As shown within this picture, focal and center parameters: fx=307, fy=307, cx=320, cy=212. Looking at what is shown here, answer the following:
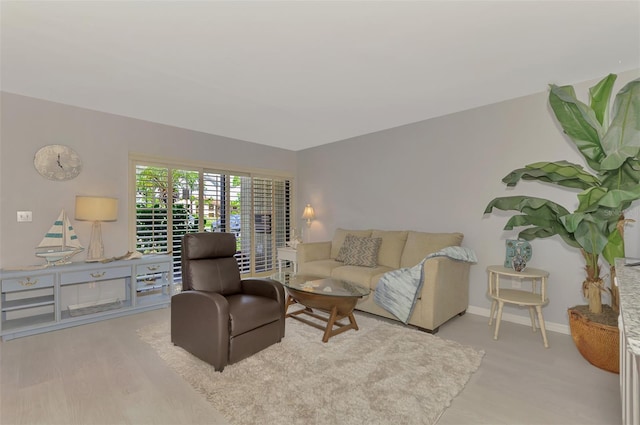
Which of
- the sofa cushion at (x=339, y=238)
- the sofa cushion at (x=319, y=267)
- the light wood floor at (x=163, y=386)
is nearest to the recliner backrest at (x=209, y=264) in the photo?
the light wood floor at (x=163, y=386)

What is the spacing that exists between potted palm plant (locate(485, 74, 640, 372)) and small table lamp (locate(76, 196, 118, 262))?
4053 mm

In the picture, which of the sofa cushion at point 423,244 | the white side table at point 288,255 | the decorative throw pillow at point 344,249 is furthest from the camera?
the white side table at point 288,255

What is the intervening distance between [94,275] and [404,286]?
3274 millimetres

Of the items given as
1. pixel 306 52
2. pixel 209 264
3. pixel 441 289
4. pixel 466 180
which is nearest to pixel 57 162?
pixel 209 264

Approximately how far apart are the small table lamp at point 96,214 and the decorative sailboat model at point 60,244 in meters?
0.14

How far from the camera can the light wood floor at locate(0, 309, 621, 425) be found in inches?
71.4

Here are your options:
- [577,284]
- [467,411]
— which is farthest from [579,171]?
[467,411]

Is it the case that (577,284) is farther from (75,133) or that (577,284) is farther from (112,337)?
(75,133)

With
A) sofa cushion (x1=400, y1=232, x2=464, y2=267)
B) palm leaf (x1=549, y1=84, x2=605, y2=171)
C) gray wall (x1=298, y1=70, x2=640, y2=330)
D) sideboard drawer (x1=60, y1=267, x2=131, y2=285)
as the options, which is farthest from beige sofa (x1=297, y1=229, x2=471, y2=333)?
sideboard drawer (x1=60, y1=267, x2=131, y2=285)

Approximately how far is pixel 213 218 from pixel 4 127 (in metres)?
2.44

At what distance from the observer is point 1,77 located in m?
2.79

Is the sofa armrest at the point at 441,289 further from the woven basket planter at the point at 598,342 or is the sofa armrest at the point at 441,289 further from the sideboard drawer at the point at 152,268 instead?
the sideboard drawer at the point at 152,268

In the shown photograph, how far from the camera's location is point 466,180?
3.69 meters

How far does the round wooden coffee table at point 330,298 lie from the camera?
282 cm
